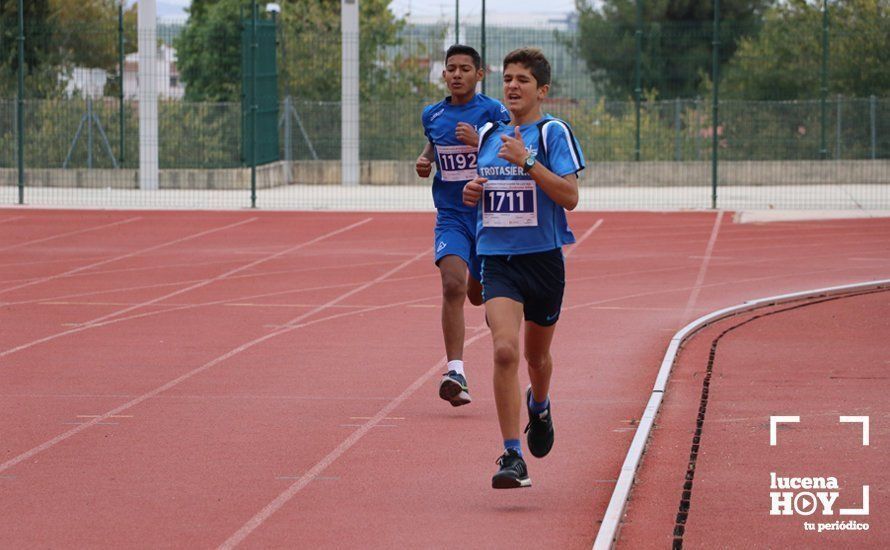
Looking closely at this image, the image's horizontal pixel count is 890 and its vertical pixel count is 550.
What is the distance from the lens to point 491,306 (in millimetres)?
6949

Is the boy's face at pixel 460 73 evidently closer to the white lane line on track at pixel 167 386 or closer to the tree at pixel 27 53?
the white lane line on track at pixel 167 386

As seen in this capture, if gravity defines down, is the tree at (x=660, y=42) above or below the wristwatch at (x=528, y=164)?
above

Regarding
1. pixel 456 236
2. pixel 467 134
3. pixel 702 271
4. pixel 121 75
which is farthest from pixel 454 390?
pixel 121 75

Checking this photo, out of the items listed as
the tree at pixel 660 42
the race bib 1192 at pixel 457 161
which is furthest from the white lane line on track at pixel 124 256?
the tree at pixel 660 42

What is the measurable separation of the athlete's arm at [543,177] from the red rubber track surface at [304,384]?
4.21ft

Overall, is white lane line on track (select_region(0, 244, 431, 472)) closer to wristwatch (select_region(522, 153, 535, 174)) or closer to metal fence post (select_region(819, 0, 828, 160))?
wristwatch (select_region(522, 153, 535, 174))

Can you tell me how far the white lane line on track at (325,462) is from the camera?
248 inches

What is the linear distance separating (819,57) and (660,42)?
5109 millimetres

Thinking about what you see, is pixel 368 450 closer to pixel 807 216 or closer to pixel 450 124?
pixel 450 124

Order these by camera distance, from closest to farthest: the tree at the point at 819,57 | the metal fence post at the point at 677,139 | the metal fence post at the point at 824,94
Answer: the metal fence post at the point at 824,94 → the metal fence post at the point at 677,139 → the tree at the point at 819,57

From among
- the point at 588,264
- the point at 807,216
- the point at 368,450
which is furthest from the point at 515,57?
the point at 807,216

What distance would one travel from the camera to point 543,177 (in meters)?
6.73

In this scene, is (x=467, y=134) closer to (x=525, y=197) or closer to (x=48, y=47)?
(x=525, y=197)

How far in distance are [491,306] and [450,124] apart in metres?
2.36
